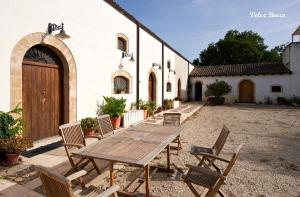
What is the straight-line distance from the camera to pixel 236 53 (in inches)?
1404

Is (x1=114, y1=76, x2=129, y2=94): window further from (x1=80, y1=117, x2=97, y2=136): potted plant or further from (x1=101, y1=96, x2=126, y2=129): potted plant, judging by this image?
(x1=80, y1=117, x2=97, y2=136): potted plant

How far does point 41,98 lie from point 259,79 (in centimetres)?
1994

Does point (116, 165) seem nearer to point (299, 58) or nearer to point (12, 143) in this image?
point (12, 143)

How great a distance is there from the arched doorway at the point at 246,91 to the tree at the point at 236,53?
15038 millimetres

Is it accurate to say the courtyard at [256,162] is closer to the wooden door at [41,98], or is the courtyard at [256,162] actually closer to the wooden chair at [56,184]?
the wooden chair at [56,184]

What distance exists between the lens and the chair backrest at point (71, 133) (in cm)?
382

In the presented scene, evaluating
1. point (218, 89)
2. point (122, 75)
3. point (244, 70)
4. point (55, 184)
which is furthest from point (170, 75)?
point (55, 184)

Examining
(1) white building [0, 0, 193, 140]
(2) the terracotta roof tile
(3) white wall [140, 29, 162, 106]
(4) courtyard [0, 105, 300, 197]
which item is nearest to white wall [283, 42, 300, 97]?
(2) the terracotta roof tile

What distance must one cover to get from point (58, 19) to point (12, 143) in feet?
11.0

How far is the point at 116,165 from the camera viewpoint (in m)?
4.52

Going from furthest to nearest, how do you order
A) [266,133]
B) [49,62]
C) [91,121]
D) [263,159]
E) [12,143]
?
[266,133], [91,121], [49,62], [263,159], [12,143]

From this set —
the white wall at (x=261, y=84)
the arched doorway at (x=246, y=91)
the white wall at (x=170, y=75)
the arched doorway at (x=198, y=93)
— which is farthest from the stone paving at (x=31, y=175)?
the arched doorway at (x=198, y=93)

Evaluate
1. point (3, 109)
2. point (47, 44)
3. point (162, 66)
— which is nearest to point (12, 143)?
point (3, 109)

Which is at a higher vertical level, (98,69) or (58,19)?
(58,19)
